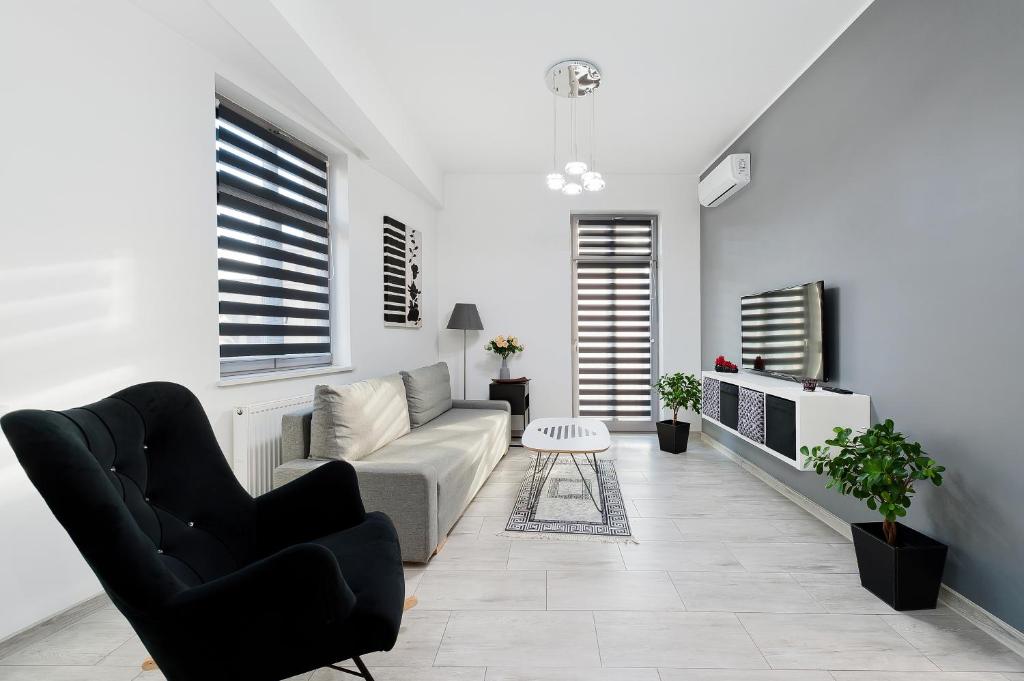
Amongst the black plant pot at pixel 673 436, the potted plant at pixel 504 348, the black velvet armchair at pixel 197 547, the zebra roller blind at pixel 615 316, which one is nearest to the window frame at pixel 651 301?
the zebra roller blind at pixel 615 316

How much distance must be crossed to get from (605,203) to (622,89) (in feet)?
6.42

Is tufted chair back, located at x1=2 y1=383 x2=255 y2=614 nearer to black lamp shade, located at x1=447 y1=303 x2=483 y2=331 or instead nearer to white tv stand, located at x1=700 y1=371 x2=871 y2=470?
white tv stand, located at x1=700 y1=371 x2=871 y2=470

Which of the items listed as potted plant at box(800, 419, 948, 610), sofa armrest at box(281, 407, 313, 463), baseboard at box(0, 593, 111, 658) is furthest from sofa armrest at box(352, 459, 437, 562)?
potted plant at box(800, 419, 948, 610)

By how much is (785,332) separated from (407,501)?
2655 millimetres

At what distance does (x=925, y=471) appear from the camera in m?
2.01

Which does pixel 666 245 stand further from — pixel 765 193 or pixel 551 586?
pixel 551 586

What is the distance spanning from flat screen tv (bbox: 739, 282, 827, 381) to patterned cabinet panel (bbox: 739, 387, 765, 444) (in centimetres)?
28

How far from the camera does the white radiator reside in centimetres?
263

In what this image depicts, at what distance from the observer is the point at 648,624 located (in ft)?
6.48

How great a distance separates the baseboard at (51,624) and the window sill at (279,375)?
3.34 ft

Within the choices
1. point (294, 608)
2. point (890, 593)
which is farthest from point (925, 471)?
point (294, 608)

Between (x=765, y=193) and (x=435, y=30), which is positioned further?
(x=765, y=193)

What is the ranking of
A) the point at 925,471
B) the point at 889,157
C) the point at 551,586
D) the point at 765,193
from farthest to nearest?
the point at 765,193, the point at 889,157, the point at 551,586, the point at 925,471

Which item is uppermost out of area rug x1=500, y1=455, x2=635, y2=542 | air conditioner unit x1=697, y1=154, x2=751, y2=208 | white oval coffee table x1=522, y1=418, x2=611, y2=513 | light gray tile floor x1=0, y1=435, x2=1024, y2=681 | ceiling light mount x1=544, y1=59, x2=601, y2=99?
ceiling light mount x1=544, y1=59, x2=601, y2=99
